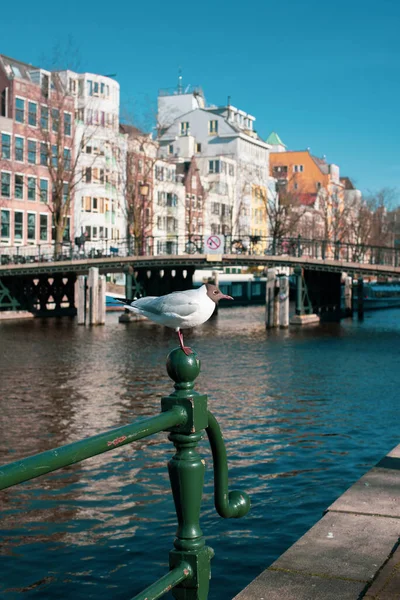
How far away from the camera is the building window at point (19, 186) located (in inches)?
2564

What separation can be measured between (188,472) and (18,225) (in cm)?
6393

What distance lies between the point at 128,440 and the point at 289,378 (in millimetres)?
23262

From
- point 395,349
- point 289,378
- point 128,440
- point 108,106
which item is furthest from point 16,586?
point 108,106

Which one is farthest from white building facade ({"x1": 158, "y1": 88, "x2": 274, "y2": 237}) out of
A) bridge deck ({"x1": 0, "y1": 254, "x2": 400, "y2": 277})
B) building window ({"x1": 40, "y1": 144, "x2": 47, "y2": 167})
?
bridge deck ({"x1": 0, "y1": 254, "x2": 400, "y2": 277})

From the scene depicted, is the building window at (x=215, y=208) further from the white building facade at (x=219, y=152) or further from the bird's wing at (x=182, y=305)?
the bird's wing at (x=182, y=305)

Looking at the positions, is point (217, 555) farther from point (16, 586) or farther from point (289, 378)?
point (289, 378)

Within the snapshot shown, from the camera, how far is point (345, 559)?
20.1ft

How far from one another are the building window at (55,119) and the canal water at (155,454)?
3130cm

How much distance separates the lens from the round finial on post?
378cm

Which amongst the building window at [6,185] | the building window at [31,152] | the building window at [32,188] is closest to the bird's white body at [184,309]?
the building window at [6,185]

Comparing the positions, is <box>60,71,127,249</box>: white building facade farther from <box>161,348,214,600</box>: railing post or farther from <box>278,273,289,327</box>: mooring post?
<box>161,348,214,600</box>: railing post

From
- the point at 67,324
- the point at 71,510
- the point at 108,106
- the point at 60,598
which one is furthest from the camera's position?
the point at 108,106

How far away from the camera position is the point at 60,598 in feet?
27.1

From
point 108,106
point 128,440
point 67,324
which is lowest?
point 67,324
